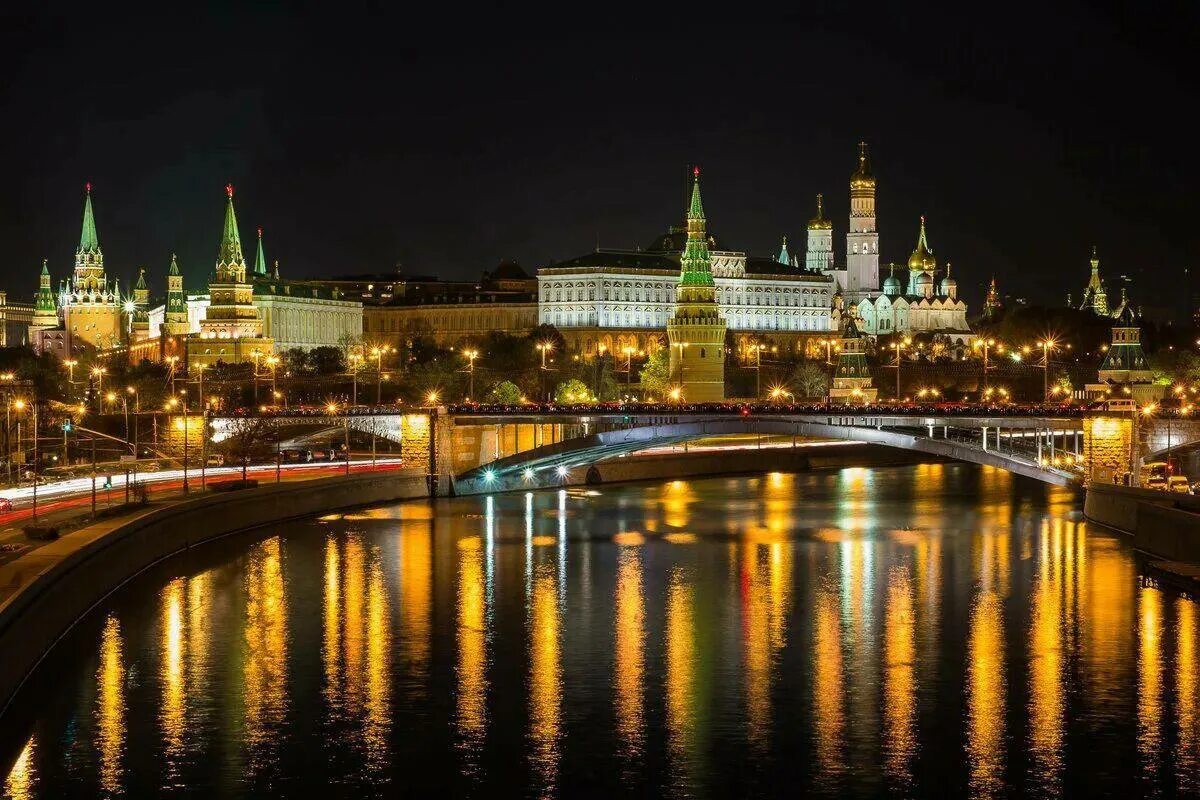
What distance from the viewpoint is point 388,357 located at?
147 m

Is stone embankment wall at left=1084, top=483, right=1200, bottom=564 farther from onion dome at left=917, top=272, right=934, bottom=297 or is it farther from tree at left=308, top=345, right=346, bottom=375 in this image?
onion dome at left=917, top=272, right=934, bottom=297

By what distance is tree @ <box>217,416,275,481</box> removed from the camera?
73.8m

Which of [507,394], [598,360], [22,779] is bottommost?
[22,779]

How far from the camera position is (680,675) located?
113 feet

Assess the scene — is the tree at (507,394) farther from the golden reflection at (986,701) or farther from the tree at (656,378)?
the golden reflection at (986,701)

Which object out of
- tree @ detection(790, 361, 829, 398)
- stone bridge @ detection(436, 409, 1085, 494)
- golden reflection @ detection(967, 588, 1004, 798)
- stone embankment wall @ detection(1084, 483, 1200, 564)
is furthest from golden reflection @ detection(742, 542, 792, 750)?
tree @ detection(790, 361, 829, 398)

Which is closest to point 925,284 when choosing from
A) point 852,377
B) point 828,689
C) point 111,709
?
point 852,377

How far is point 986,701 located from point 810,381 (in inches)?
3801

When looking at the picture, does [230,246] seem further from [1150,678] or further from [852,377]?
[1150,678]

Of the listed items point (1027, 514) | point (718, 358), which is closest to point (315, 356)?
point (718, 358)

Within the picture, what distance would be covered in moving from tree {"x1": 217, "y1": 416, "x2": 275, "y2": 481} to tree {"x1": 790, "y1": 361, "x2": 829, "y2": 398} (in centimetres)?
5377

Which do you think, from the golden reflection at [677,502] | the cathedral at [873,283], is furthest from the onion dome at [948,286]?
the golden reflection at [677,502]

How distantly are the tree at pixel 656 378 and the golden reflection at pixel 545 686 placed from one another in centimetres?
8085

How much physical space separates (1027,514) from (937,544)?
9.11 meters
